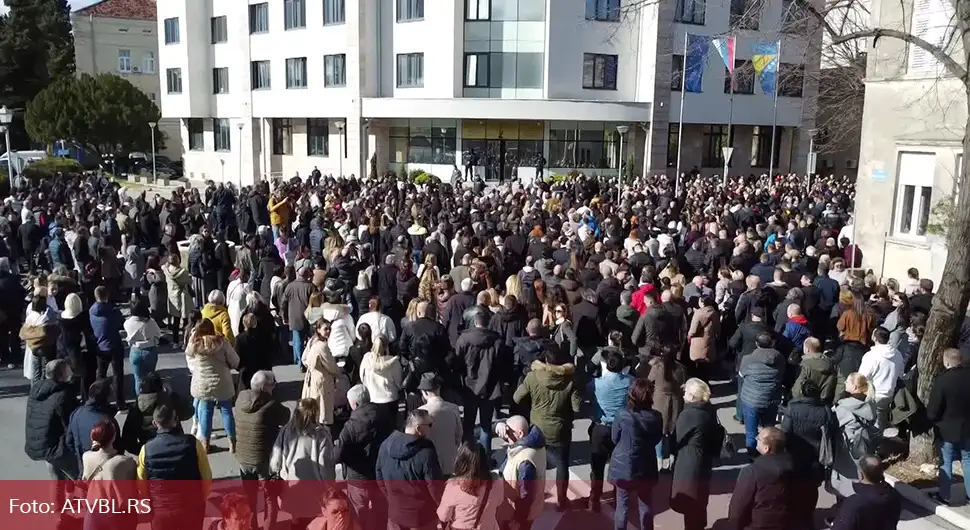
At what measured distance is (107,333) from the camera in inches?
363

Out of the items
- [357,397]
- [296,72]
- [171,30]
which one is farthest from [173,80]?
[357,397]

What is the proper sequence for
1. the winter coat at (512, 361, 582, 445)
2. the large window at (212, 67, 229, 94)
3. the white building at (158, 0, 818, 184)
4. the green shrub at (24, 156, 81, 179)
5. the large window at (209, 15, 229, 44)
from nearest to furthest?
the winter coat at (512, 361, 582, 445) < the green shrub at (24, 156, 81, 179) < the white building at (158, 0, 818, 184) < the large window at (209, 15, 229, 44) < the large window at (212, 67, 229, 94)

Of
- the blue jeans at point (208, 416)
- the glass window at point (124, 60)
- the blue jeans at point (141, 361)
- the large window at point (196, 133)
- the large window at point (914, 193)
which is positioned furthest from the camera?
the glass window at point (124, 60)

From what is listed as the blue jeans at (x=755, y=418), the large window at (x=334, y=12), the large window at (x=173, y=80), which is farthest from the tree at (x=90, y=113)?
the blue jeans at (x=755, y=418)

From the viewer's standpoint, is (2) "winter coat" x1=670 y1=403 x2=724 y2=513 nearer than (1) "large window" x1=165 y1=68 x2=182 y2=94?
Yes

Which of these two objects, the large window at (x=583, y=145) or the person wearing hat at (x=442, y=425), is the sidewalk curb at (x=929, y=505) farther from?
the large window at (x=583, y=145)

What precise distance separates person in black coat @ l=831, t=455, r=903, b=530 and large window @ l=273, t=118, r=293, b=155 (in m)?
44.2

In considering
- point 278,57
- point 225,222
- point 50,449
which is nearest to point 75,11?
point 278,57

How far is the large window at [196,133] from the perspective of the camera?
166 ft

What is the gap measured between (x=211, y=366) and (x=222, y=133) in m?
44.2

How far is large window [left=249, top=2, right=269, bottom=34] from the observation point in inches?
1768

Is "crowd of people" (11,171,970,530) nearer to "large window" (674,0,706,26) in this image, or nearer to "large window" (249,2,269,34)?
"large window" (674,0,706,26)

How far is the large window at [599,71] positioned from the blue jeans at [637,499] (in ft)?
114

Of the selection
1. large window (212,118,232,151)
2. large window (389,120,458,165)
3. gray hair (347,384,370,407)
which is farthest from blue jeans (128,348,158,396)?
large window (212,118,232,151)
